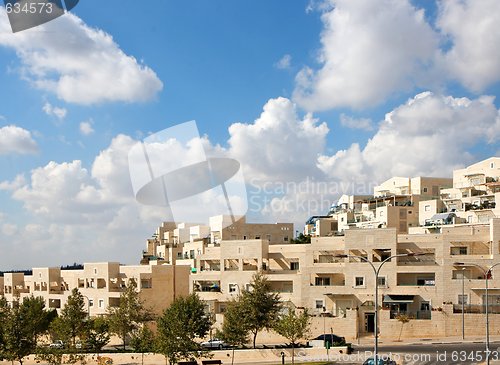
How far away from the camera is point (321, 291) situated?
72562 millimetres

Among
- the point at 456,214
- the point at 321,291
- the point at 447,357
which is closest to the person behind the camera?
the point at 447,357

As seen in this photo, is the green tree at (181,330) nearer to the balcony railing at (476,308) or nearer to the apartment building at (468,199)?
A: the balcony railing at (476,308)

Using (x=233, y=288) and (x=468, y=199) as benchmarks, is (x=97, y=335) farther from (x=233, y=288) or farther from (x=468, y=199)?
(x=468, y=199)

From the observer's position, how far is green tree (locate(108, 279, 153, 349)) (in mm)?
72562

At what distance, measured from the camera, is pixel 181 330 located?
182ft

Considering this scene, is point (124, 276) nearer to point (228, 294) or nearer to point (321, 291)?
point (228, 294)

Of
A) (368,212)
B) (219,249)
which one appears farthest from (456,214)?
(219,249)

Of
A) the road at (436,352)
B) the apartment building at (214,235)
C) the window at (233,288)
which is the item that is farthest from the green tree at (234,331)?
the apartment building at (214,235)

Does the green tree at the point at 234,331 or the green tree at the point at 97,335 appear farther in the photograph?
the green tree at the point at 97,335

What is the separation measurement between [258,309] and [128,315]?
57.3 ft

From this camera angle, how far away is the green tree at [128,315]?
72.6m

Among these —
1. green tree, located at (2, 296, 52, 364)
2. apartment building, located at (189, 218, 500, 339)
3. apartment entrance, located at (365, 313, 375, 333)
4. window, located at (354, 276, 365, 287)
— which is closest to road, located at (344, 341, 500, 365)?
apartment building, located at (189, 218, 500, 339)

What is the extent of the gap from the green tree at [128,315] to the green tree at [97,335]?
7.83ft

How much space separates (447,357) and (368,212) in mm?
59467
